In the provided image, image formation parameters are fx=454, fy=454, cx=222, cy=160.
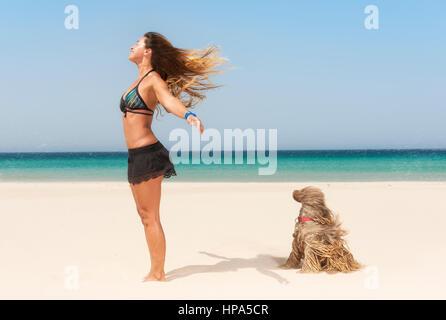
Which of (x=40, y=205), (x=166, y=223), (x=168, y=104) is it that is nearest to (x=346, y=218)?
(x=166, y=223)

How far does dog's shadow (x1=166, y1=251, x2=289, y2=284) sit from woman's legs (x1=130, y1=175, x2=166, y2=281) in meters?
0.19

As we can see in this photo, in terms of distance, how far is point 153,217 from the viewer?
15.0 feet

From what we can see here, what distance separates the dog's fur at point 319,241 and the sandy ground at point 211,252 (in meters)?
0.14

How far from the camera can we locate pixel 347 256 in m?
4.70

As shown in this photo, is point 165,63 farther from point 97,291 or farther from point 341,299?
point 341,299

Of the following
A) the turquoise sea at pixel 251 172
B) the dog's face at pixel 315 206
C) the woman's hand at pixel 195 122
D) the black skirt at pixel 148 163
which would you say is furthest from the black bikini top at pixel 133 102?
the turquoise sea at pixel 251 172

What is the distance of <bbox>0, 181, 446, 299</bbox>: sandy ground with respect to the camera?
4.11 meters

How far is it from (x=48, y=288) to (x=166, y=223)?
3.84m

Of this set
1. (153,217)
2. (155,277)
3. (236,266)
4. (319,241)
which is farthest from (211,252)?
(319,241)

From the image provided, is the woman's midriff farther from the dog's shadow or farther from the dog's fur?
the dog's fur

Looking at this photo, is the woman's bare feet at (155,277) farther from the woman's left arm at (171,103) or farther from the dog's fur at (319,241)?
the woman's left arm at (171,103)

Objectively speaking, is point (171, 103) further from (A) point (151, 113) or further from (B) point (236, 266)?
(B) point (236, 266)

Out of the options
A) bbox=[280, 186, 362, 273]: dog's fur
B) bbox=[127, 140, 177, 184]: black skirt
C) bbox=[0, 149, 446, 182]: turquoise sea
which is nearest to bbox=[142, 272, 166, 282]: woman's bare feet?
bbox=[127, 140, 177, 184]: black skirt

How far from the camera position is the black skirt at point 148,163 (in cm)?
440
